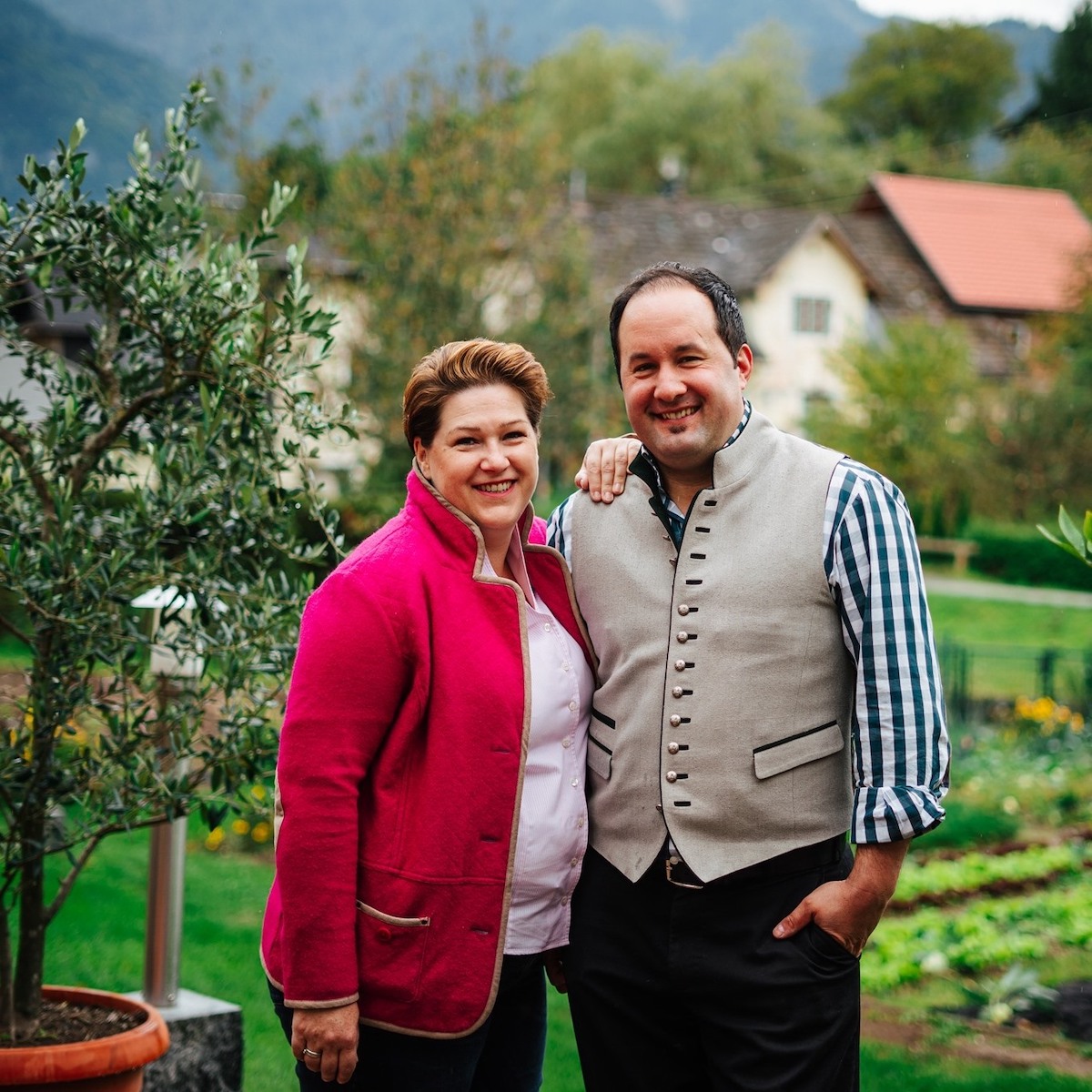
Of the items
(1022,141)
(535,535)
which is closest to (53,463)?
(535,535)

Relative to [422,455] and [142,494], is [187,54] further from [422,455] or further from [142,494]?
[422,455]

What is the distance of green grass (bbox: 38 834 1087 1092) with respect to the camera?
4.30 m

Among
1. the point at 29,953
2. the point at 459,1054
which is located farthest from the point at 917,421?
the point at 459,1054

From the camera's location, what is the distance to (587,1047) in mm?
2654

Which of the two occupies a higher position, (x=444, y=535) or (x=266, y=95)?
(x=266, y=95)

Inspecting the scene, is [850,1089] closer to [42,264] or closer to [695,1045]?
[695,1045]

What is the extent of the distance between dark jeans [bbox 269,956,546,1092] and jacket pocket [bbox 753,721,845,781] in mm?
571

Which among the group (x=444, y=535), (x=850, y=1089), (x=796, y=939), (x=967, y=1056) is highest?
(x=444, y=535)

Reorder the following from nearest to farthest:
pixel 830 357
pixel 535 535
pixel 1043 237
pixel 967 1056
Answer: pixel 535 535
pixel 967 1056
pixel 830 357
pixel 1043 237

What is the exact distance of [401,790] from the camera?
240 cm

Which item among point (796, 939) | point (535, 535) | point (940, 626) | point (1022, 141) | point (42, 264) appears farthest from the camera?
point (1022, 141)

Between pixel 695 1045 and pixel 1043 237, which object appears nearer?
pixel 695 1045

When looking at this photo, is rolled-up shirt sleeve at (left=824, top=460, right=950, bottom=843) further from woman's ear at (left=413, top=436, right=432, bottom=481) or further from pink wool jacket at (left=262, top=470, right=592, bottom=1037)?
woman's ear at (left=413, top=436, right=432, bottom=481)

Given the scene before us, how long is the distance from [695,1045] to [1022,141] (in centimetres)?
4242
